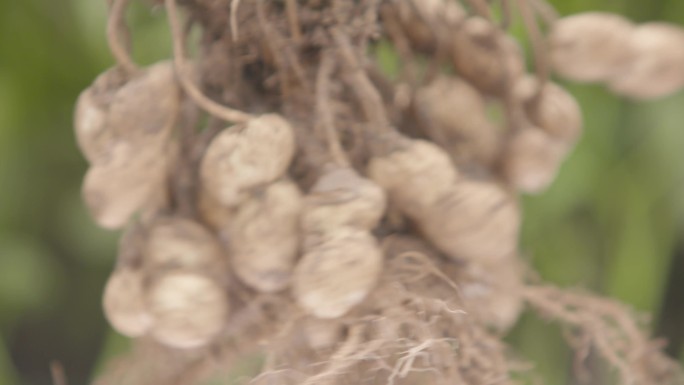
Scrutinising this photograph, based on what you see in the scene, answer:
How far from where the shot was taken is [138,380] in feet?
1.71

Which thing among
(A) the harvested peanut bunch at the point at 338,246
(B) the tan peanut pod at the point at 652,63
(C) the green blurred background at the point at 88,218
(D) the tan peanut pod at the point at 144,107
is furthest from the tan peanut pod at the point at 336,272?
(C) the green blurred background at the point at 88,218

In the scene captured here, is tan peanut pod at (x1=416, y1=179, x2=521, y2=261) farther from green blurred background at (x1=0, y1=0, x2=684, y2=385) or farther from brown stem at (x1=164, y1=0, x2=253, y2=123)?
green blurred background at (x1=0, y1=0, x2=684, y2=385)

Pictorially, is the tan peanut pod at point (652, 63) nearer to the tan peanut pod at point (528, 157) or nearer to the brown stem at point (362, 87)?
the tan peanut pod at point (528, 157)

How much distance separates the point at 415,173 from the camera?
422 millimetres

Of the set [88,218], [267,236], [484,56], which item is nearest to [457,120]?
[484,56]

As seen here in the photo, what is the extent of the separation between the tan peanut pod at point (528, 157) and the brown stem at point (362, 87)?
0.08 meters

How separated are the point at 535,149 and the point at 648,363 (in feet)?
0.61

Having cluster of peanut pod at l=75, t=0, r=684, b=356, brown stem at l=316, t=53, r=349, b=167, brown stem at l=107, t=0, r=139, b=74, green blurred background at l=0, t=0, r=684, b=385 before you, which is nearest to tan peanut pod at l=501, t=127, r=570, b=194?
cluster of peanut pod at l=75, t=0, r=684, b=356

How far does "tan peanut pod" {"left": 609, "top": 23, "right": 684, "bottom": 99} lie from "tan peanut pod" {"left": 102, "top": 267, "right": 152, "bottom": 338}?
0.32 meters

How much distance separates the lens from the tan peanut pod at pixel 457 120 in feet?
1.57

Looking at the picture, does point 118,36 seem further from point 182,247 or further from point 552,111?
point 552,111

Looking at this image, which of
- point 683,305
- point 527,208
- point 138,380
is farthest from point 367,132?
point 683,305

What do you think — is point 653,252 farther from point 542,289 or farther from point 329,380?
point 329,380

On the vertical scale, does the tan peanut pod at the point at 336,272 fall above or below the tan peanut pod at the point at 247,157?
below
